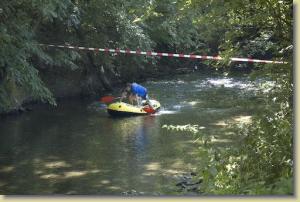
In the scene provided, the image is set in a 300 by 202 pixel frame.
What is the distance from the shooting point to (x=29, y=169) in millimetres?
5238

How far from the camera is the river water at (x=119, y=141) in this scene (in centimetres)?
466

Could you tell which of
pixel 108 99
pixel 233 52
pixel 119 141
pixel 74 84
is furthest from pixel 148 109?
pixel 233 52

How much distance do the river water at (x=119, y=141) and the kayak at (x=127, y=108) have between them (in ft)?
0.55

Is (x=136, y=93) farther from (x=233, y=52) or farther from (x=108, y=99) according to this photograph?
(x=233, y=52)

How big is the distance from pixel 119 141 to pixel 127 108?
7.68 feet

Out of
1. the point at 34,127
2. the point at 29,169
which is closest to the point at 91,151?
the point at 29,169

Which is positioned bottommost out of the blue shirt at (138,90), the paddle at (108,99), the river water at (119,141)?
the river water at (119,141)

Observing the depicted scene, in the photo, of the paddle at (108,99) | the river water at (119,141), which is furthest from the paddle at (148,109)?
the paddle at (108,99)

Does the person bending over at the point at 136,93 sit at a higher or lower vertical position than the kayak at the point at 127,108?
higher

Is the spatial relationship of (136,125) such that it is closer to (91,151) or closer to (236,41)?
(91,151)

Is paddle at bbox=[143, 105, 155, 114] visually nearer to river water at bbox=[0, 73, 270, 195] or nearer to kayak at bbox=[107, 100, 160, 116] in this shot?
kayak at bbox=[107, 100, 160, 116]

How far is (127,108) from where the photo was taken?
877 centimetres

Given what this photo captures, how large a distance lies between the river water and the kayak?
166 millimetres

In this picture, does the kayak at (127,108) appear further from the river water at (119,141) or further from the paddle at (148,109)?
the river water at (119,141)
